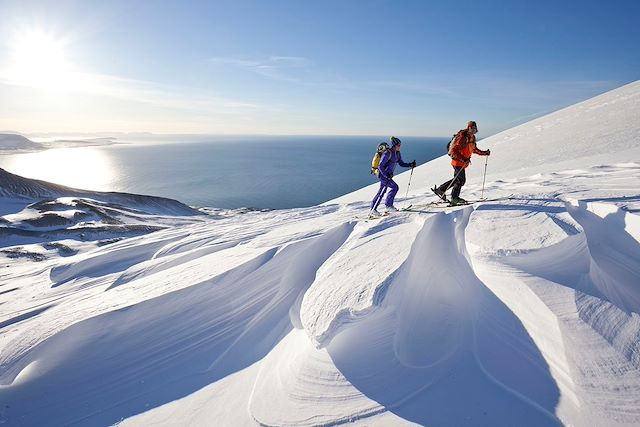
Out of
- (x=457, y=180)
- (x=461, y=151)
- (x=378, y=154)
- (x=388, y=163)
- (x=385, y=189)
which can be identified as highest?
(x=461, y=151)

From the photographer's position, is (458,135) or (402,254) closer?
(402,254)

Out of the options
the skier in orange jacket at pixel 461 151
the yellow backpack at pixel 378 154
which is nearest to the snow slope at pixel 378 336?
the skier in orange jacket at pixel 461 151

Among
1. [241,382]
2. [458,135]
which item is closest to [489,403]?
[241,382]

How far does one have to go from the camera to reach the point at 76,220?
45.9 m

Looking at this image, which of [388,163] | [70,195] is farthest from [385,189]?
[70,195]

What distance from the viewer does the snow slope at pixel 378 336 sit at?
2.70 meters

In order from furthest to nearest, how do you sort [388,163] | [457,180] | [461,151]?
[388,163] < [457,180] < [461,151]

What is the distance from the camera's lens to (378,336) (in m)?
3.46

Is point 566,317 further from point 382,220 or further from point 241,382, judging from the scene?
point 382,220

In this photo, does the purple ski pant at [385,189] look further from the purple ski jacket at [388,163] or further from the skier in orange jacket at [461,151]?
the skier in orange jacket at [461,151]

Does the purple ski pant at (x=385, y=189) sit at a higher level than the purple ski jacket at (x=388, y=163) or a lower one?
lower

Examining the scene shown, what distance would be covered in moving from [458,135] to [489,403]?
26.9 ft

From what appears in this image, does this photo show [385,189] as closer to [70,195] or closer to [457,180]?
[457,180]

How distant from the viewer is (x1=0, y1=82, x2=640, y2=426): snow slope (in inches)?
106
